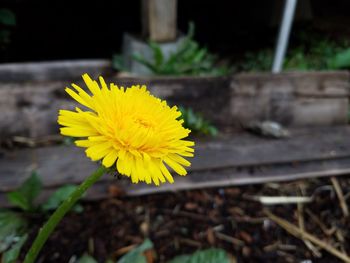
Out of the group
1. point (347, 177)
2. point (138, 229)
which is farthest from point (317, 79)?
point (138, 229)

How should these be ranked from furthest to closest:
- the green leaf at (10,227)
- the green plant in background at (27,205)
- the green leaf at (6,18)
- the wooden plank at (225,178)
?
the green leaf at (6,18) < the wooden plank at (225,178) < the green plant in background at (27,205) < the green leaf at (10,227)

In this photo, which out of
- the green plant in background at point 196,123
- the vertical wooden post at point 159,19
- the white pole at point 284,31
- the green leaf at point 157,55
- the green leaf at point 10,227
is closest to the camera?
the green leaf at point 10,227

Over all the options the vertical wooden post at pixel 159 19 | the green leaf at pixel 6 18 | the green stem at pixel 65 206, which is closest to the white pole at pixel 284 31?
the vertical wooden post at pixel 159 19

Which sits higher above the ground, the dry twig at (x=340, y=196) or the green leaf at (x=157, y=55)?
the green leaf at (x=157, y=55)

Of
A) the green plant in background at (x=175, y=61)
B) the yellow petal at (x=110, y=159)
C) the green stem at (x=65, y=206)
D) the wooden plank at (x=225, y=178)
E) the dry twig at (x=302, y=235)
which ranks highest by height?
the yellow petal at (x=110, y=159)

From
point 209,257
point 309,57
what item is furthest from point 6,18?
point 309,57

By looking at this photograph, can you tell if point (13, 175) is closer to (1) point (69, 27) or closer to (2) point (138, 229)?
(2) point (138, 229)

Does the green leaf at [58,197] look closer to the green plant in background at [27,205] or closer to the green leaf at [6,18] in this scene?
the green plant in background at [27,205]
